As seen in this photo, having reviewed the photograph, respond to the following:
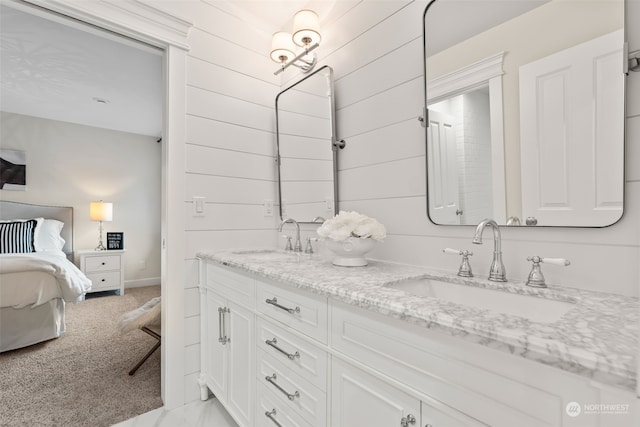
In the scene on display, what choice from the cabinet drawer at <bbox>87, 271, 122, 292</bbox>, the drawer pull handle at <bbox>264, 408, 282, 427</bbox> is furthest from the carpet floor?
the cabinet drawer at <bbox>87, 271, 122, 292</bbox>

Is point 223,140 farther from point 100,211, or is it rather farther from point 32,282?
A: point 100,211

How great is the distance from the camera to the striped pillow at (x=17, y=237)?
3.31 m

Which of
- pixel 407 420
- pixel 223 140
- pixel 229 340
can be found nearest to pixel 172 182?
pixel 223 140

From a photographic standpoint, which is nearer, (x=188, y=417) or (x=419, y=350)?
(x=419, y=350)

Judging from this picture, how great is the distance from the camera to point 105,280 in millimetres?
4168

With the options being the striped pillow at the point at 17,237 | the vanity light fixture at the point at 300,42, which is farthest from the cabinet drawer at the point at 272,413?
the striped pillow at the point at 17,237

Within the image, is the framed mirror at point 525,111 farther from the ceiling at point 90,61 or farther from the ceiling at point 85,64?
the ceiling at point 85,64

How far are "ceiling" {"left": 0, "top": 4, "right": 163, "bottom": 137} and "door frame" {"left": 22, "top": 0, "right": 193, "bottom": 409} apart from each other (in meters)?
0.14

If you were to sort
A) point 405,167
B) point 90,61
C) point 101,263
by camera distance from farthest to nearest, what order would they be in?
point 101,263
point 90,61
point 405,167

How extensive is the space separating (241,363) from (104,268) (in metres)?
3.78

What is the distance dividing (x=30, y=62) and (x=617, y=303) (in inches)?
165

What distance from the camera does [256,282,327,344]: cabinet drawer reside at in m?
0.97

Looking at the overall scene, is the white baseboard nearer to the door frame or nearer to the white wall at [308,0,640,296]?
the door frame

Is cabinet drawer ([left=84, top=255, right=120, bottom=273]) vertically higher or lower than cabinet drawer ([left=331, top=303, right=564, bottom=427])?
lower
